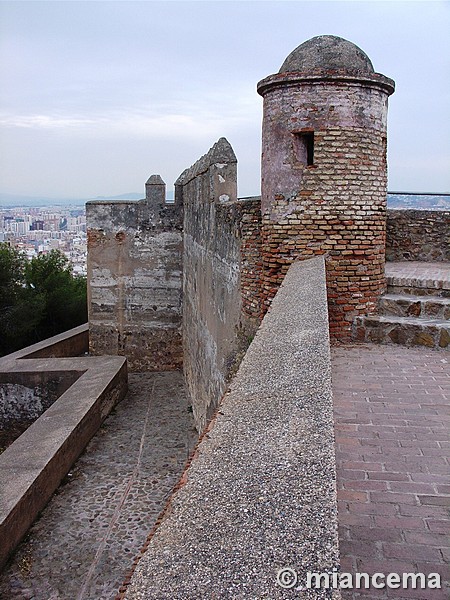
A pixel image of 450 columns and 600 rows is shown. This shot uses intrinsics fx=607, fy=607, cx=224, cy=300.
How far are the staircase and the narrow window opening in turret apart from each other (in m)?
1.43

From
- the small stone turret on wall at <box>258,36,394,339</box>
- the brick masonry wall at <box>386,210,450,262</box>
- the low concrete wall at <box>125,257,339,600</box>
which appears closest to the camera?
the low concrete wall at <box>125,257,339,600</box>

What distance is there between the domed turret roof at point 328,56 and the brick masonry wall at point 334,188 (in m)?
0.19

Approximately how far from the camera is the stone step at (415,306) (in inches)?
220

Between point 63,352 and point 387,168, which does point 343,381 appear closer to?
point 387,168

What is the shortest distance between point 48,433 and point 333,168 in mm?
5442

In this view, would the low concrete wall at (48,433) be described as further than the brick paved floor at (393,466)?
Yes

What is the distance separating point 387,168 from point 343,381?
2.47 metres

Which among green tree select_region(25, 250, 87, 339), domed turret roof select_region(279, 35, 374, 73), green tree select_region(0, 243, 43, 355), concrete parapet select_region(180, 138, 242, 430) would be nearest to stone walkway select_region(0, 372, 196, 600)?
concrete parapet select_region(180, 138, 242, 430)

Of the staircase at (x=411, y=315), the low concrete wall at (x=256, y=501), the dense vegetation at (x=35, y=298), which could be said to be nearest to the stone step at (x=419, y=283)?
the staircase at (x=411, y=315)

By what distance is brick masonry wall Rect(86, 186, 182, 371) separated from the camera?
597 inches

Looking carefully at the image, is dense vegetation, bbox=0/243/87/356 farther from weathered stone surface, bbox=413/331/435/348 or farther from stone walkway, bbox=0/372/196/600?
weathered stone surface, bbox=413/331/435/348

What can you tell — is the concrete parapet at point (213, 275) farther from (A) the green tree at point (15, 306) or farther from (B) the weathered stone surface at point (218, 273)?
(A) the green tree at point (15, 306)

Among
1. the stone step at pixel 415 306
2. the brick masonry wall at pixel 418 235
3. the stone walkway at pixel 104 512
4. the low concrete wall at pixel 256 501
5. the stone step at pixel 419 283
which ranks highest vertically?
the brick masonry wall at pixel 418 235

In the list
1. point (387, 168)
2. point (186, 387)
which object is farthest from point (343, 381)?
point (186, 387)
